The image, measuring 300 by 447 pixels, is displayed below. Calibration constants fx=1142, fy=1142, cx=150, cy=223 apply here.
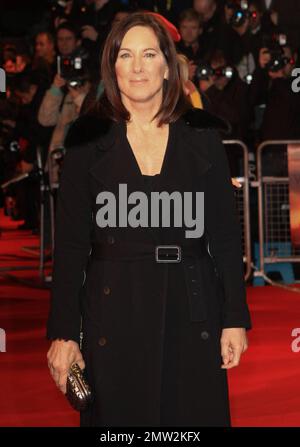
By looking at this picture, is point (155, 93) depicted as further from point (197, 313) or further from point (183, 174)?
point (197, 313)

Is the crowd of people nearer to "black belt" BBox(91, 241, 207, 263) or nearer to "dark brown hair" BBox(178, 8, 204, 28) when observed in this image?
"dark brown hair" BBox(178, 8, 204, 28)

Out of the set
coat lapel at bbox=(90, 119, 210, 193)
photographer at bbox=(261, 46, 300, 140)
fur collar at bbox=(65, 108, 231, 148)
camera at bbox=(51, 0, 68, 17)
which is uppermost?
camera at bbox=(51, 0, 68, 17)

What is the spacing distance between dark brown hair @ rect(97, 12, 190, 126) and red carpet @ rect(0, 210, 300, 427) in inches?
85.6

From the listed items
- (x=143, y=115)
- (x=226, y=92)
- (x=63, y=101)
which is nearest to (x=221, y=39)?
(x=226, y=92)

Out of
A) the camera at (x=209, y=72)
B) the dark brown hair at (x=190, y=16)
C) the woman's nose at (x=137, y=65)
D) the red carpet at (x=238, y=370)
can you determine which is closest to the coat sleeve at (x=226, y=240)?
the woman's nose at (x=137, y=65)

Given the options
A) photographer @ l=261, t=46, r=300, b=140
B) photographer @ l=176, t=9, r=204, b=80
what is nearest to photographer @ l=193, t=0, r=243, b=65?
photographer @ l=176, t=9, r=204, b=80

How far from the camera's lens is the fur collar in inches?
138

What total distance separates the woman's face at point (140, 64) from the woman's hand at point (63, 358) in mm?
781

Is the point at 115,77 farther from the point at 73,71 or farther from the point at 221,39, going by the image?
the point at 221,39

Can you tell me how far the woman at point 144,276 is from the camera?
3420 mm

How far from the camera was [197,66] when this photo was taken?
34.4 feet

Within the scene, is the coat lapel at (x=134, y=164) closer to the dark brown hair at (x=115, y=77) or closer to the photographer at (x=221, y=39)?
the dark brown hair at (x=115, y=77)

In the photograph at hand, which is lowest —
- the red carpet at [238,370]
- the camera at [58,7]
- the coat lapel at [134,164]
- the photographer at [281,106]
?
the red carpet at [238,370]
